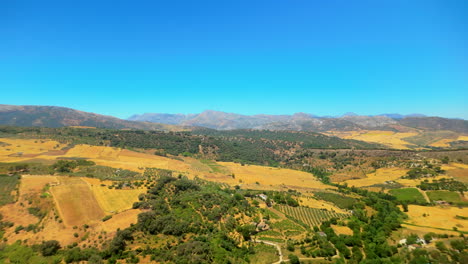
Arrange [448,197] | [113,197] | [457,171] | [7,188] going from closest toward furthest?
[7,188] → [113,197] → [448,197] → [457,171]

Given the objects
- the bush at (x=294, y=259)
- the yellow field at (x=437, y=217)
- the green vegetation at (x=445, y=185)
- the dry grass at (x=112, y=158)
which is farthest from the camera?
the dry grass at (x=112, y=158)

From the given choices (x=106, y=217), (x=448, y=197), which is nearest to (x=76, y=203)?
(x=106, y=217)

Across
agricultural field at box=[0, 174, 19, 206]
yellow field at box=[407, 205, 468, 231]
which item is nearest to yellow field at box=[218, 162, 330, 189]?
yellow field at box=[407, 205, 468, 231]

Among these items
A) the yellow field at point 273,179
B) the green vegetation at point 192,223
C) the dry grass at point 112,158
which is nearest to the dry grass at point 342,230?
the green vegetation at point 192,223

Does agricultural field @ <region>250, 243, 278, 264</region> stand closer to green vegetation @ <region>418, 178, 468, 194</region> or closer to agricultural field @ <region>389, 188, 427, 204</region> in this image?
agricultural field @ <region>389, 188, 427, 204</region>

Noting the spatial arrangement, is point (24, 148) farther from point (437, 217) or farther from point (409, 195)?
point (409, 195)

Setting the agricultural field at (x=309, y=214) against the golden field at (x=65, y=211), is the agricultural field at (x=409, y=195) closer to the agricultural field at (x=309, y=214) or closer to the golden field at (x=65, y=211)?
the agricultural field at (x=309, y=214)
